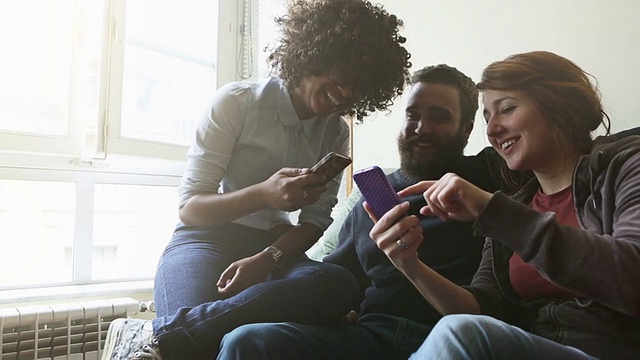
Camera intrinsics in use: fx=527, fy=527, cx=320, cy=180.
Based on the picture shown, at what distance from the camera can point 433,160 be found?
1333 mm

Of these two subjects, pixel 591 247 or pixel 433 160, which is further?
pixel 433 160

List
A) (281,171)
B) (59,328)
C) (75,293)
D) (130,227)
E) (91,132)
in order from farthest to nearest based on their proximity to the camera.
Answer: (130,227)
(91,132)
(75,293)
(59,328)
(281,171)

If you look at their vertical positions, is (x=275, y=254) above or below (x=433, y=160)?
below

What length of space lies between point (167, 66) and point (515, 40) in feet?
4.43

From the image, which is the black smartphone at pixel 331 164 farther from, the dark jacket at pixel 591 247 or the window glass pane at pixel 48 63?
the window glass pane at pixel 48 63

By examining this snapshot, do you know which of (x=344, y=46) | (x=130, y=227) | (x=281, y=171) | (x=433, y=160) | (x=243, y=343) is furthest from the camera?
(x=130, y=227)

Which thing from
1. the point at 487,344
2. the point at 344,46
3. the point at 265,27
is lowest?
the point at 487,344

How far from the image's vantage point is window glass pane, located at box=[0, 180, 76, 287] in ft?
5.97

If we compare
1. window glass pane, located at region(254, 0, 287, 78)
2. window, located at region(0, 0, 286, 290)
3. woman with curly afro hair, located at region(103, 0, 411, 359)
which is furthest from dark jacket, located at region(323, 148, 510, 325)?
window glass pane, located at region(254, 0, 287, 78)

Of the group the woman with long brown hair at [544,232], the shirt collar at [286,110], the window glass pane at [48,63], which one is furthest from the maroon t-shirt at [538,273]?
the window glass pane at [48,63]

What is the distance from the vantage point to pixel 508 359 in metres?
0.62

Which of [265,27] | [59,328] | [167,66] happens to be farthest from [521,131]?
[265,27]

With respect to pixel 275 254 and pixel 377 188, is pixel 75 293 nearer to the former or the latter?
pixel 275 254

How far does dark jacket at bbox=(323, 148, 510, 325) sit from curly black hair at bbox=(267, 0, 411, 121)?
288 mm
